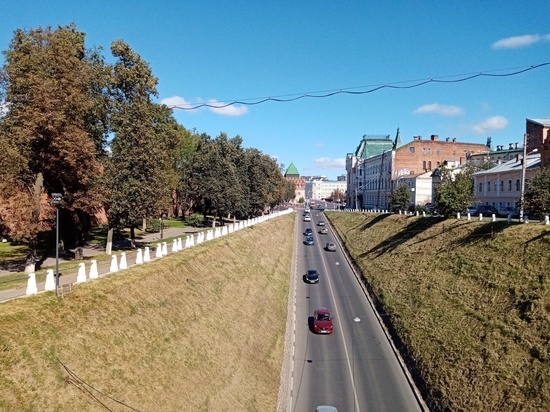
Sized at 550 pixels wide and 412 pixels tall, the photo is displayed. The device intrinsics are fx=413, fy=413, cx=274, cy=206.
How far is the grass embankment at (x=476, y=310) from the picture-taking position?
1783 cm

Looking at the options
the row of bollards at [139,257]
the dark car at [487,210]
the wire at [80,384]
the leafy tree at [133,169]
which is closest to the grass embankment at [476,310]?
the dark car at [487,210]

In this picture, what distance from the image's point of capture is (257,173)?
72.3 metres

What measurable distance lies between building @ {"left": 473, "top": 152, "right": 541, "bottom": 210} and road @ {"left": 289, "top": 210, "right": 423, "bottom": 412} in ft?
81.7

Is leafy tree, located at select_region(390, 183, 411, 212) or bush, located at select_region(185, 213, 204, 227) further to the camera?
bush, located at select_region(185, 213, 204, 227)

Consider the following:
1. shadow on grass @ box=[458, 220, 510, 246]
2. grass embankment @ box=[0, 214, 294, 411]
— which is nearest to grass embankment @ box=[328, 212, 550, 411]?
shadow on grass @ box=[458, 220, 510, 246]

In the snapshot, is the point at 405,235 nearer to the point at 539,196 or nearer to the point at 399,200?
the point at 399,200

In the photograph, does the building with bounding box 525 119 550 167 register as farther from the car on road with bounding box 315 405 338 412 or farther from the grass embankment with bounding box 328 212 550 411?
the car on road with bounding box 315 405 338 412

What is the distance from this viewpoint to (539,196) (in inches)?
1156

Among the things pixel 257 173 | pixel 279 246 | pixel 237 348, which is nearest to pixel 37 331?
pixel 237 348

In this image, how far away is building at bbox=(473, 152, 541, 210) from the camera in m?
49.7

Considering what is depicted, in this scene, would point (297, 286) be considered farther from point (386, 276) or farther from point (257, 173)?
point (257, 173)

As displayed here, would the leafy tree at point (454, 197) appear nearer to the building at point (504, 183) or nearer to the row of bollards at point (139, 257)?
the building at point (504, 183)

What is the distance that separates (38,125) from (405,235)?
36087 mm

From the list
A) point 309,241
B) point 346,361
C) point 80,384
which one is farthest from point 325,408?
point 309,241
